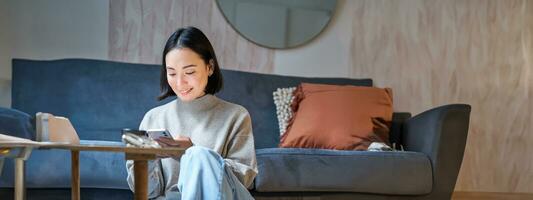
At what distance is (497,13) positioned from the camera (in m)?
3.14

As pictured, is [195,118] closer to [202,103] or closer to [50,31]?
[202,103]

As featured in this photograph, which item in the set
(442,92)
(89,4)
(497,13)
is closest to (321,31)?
(442,92)

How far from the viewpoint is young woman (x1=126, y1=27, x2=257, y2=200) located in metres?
1.43

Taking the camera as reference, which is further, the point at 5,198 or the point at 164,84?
the point at 5,198

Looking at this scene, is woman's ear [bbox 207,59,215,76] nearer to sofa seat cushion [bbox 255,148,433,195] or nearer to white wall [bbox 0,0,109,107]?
sofa seat cushion [bbox 255,148,433,195]

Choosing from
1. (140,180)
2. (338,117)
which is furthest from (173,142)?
(338,117)

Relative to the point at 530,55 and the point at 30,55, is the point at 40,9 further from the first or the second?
the point at 530,55

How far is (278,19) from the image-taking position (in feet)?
9.82

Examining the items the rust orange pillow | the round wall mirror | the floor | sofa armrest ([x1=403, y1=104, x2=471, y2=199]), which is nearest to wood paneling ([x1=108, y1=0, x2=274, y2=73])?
the round wall mirror

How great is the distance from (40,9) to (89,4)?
226mm

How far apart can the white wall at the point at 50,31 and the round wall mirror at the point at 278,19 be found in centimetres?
62

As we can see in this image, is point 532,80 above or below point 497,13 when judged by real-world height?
below

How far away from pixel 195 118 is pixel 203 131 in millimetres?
56

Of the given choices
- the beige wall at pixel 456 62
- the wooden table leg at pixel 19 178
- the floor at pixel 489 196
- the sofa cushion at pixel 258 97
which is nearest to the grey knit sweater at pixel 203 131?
the wooden table leg at pixel 19 178
